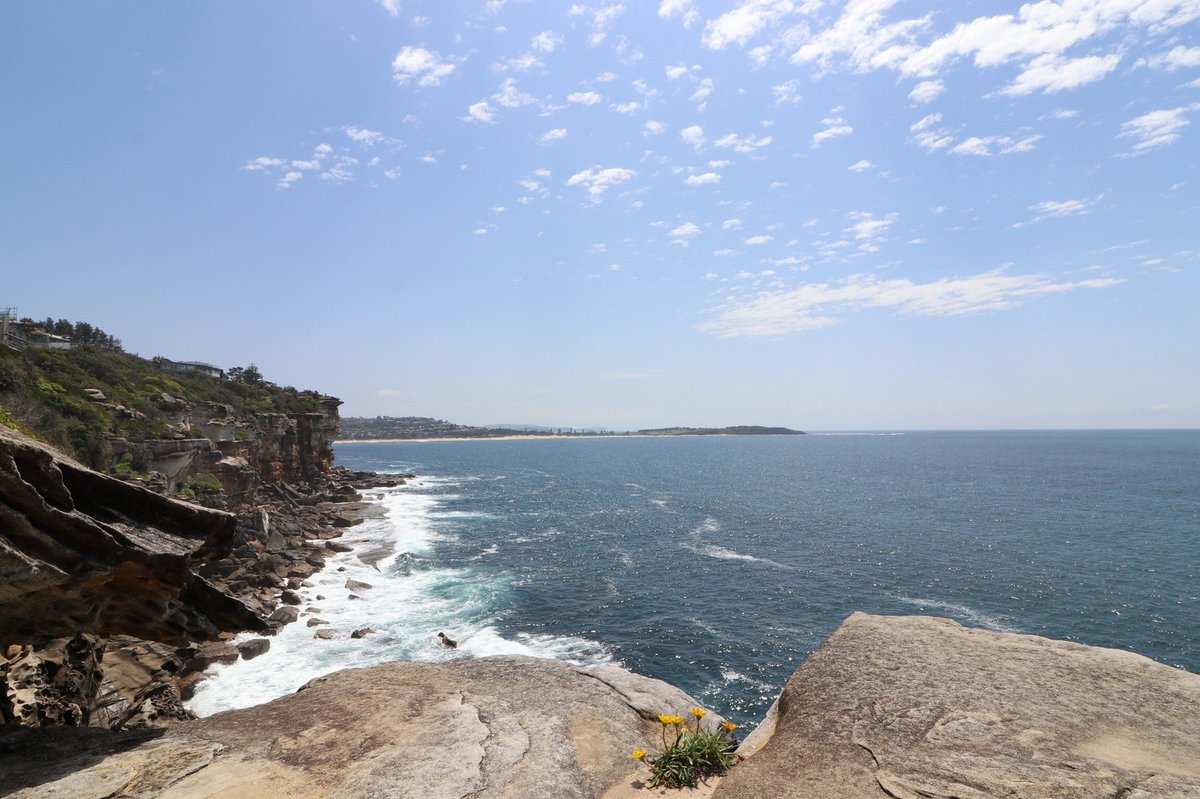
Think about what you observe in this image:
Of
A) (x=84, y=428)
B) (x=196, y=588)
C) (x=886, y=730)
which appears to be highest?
(x=84, y=428)

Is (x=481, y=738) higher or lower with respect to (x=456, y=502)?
higher

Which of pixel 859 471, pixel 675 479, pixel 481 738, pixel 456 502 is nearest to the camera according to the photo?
pixel 481 738

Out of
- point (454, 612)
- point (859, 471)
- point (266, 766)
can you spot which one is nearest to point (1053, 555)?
point (454, 612)

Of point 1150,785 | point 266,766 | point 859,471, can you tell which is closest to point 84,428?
point 266,766

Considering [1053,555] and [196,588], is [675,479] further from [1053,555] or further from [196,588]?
[196,588]

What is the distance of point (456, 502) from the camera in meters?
81.9

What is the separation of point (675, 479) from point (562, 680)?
10711cm

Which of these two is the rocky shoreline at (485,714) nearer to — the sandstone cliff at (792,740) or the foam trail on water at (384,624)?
the sandstone cliff at (792,740)

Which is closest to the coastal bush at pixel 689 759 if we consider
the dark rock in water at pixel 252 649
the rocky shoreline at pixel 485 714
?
the rocky shoreline at pixel 485 714

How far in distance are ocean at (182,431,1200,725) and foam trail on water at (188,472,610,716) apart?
14cm

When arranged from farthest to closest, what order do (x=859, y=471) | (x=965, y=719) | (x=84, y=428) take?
1. (x=859, y=471)
2. (x=84, y=428)
3. (x=965, y=719)

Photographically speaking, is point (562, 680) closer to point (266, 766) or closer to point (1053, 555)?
point (266, 766)

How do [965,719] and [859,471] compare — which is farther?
[859,471]

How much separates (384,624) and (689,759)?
92.1 ft
